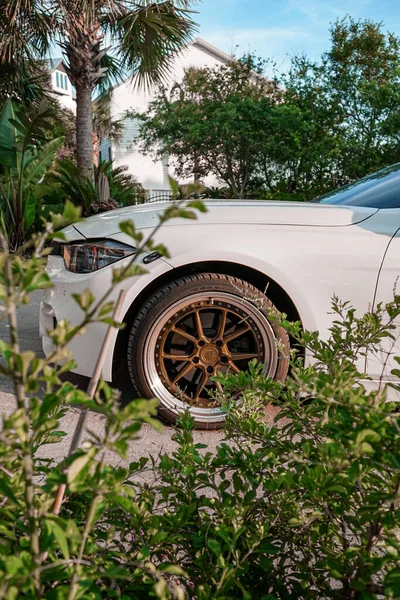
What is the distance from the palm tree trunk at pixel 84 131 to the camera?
12555mm

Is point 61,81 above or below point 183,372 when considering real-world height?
above

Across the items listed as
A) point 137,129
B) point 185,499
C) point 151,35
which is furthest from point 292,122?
point 137,129

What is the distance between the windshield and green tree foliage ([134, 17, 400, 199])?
10355mm

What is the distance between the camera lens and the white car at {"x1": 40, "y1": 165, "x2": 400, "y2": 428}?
2.93 metres

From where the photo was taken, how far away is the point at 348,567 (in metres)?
0.96

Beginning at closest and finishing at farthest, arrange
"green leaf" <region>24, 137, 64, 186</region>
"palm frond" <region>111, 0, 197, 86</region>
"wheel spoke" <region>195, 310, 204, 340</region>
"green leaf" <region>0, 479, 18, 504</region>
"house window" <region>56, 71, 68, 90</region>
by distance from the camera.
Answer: "green leaf" <region>0, 479, 18, 504</region> < "wheel spoke" <region>195, 310, 204, 340</region> < "green leaf" <region>24, 137, 64, 186</region> < "palm frond" <region>111, 0, 197, 86</region> < "house window" <region>56, 71, 68, 90</region>

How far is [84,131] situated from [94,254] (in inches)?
418

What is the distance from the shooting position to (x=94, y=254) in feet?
10.1

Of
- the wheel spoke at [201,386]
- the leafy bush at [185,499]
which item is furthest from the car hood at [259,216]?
the leafy bush at [185,499]

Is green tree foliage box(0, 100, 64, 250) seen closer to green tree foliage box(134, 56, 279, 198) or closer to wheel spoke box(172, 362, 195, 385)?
wheel spoke box(172, 362, 195, 385)

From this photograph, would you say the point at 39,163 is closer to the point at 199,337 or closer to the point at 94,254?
the point at 94,254

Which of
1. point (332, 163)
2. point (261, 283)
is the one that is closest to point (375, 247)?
point (261, 283)

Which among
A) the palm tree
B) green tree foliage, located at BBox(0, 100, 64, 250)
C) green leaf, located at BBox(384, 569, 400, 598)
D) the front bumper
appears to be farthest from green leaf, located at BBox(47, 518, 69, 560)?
the palm tree

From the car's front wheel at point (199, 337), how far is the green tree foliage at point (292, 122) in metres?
11.6
